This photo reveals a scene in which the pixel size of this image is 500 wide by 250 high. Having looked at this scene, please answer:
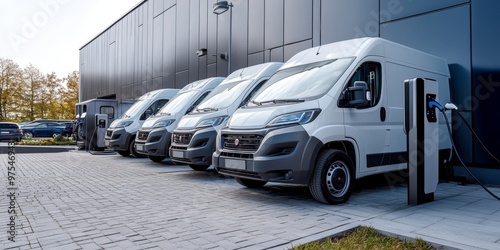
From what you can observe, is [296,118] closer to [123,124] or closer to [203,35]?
[123,124]

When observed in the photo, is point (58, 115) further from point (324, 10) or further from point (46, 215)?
point (46, 215)

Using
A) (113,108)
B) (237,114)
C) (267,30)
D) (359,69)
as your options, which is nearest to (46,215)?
(237,114)

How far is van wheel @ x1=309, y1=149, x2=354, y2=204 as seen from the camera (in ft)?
17.2

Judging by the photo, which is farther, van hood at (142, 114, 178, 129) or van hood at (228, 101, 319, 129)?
van hood at (142, 114, 178, 129)

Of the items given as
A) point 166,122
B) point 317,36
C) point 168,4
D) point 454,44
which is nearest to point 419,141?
point 454,44

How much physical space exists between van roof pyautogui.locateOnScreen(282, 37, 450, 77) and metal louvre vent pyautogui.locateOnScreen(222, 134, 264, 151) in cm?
183

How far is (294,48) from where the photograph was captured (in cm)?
1202

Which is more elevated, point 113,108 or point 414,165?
point 113,108

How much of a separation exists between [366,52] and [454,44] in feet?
11.0

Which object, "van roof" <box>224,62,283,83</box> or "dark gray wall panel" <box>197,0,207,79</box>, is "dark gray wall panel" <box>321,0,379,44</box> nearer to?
"van roof" <box>224,62,283,83</box>

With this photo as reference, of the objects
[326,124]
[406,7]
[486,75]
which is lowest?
[326,124]

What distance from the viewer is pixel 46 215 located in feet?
15.6

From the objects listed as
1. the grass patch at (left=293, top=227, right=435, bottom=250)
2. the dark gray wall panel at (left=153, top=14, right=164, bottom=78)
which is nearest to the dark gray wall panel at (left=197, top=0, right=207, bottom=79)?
the dark gray wall panel at (left=153, top=14, right=164, bottom=78)

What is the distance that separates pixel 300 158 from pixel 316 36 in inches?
277
